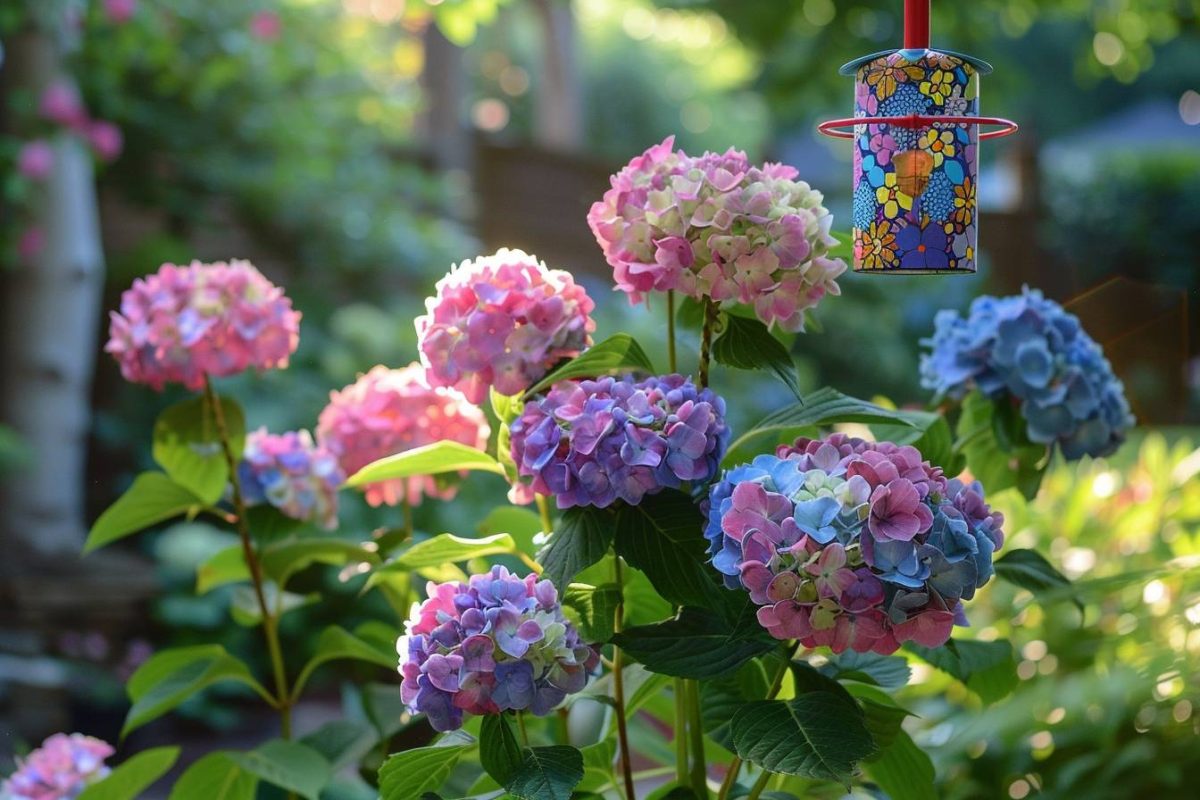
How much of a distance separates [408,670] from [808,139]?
16.0 m

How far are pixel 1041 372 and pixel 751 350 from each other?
0.38 m

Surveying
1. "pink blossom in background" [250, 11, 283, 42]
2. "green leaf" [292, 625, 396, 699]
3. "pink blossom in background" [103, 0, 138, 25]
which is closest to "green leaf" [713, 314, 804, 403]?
"green leaf" [292, 625, 396, 699]

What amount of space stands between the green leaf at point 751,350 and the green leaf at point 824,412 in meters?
0.01

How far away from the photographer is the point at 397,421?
134 centimetres

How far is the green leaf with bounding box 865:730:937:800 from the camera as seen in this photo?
112 centimetres

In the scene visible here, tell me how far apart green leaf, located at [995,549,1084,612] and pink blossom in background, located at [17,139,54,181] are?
3269 millimetres

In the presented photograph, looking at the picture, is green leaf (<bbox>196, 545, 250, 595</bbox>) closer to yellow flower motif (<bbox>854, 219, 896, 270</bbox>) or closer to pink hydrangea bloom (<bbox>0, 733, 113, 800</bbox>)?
pink hydrangea bloom (<bbox>0, 733, 113, 800</bbox>)

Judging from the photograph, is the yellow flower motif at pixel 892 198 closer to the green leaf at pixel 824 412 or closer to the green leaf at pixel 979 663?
the green leaf at pixel 824 412

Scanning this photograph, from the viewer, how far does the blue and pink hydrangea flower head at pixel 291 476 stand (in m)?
1.37

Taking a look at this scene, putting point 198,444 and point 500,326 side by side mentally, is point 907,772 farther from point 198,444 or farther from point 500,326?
point 198,444

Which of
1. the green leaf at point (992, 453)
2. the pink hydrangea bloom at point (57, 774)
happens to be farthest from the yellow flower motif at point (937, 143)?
the pink hydrangea bloom at point (57, 774)

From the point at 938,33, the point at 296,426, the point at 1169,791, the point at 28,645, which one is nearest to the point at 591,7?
the point at 938,33

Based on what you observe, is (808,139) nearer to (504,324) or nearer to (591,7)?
(591,7)

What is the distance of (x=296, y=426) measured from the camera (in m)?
4.08
